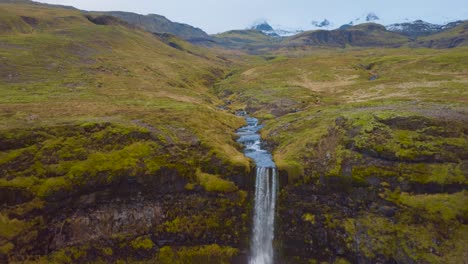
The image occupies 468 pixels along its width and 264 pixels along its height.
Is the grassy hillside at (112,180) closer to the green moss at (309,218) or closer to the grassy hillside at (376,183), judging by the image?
the green moss at (309,218)

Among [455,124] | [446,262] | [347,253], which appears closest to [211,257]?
[347,253]

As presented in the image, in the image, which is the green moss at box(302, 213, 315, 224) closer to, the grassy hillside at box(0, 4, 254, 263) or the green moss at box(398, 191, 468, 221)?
the grassy hillside at box(0, 4, 254, 263)

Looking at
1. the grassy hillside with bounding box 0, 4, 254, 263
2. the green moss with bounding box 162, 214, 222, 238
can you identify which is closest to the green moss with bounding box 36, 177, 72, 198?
the grassy hillside with bounding box 0, 4, 254, 263

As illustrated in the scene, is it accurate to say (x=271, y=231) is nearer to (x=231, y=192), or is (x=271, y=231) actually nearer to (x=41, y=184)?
(x=231, y=192)

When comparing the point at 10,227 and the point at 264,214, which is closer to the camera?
the point at 10,227

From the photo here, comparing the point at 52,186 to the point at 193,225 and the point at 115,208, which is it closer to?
the point at 115,208

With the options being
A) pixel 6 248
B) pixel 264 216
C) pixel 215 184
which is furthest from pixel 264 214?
pixel 6 248
